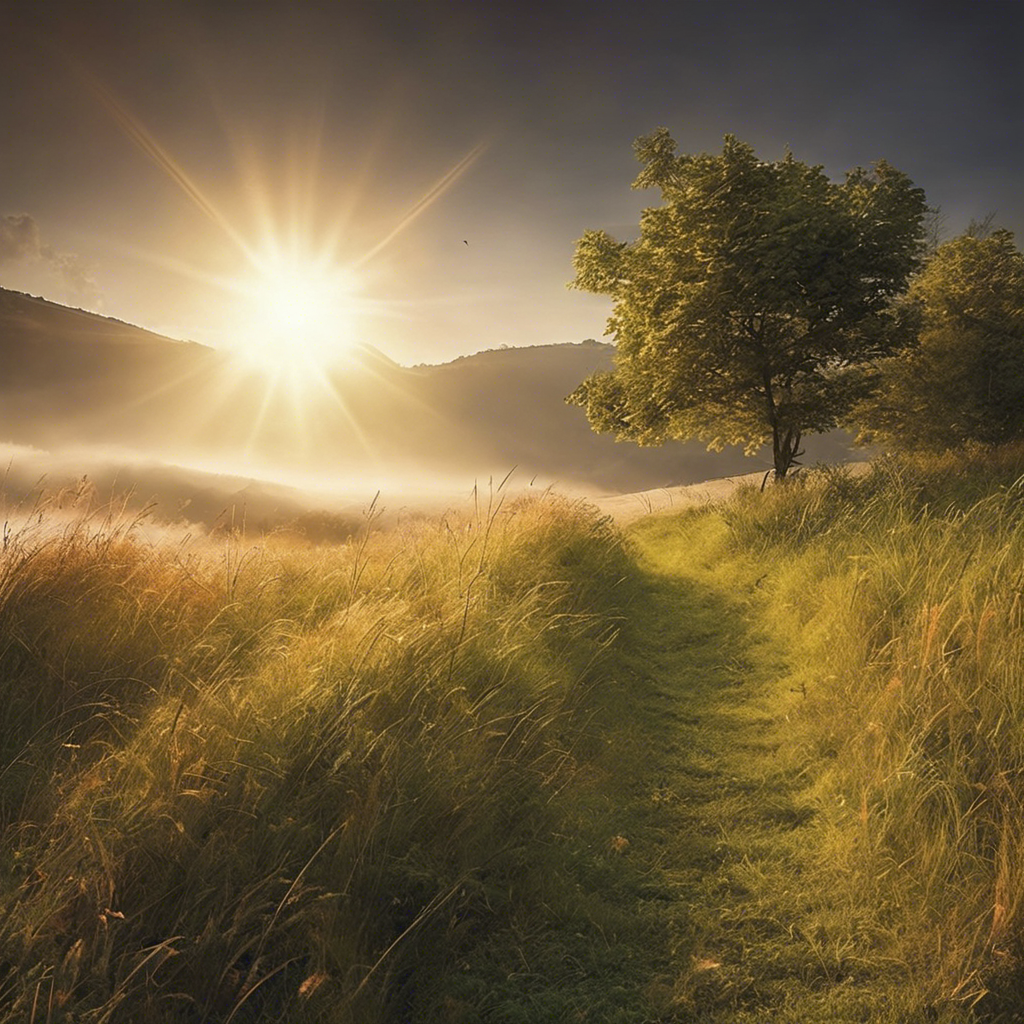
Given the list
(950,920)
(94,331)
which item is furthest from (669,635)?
(94,331)

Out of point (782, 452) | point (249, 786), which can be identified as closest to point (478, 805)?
point (249, 786)

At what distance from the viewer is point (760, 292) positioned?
12.6 meters

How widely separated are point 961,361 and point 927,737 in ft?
63.0

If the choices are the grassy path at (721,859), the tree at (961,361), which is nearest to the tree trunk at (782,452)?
the tree at (961,361)

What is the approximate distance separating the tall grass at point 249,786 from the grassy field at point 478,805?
0.06 ft

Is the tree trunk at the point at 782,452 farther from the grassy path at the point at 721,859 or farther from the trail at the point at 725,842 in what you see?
the grassy path at the point at 721,859

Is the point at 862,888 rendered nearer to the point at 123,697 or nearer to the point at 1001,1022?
the point at 1001,1022

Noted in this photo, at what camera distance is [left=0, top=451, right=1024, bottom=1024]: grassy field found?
91.3 inches

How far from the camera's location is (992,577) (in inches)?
190

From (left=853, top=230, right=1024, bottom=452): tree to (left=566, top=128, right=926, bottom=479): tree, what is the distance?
4667 millimetres

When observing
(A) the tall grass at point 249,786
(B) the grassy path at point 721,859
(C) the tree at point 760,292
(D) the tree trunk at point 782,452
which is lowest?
(B) the grassy path at point 721,859

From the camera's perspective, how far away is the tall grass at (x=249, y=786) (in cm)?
220

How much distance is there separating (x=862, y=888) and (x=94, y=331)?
93229 mm

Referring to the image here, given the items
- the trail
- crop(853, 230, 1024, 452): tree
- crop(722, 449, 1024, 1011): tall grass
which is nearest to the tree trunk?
crop(853, 230, 1024, 452): tree
